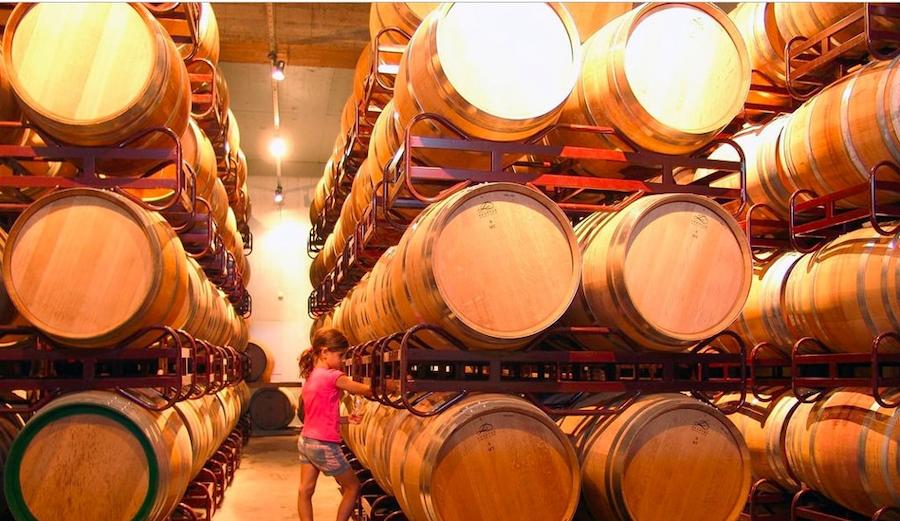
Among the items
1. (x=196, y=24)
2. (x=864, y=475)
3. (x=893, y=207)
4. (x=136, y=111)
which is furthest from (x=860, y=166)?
(x=196, y=24)

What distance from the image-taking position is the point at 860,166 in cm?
442

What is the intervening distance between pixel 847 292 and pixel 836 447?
82 cm

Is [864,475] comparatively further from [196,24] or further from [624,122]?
[196,24]

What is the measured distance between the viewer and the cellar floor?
7440mm

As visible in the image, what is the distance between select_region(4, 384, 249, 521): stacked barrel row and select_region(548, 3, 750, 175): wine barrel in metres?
2.84

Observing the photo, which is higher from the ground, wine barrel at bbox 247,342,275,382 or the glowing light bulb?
the glowing light bulb

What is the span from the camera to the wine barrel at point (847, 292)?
419 cm

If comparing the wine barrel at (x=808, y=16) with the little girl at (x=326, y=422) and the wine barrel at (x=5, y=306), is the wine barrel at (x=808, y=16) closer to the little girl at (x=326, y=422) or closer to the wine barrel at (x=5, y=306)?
the little girl at (x=326, y=422)

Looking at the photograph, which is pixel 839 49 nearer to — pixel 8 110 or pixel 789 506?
pixel 789 506

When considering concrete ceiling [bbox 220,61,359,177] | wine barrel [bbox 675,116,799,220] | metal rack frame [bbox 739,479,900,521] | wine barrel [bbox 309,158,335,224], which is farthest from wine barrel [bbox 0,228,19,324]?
→ concrete ceiling [bbox 220,61,359,177]

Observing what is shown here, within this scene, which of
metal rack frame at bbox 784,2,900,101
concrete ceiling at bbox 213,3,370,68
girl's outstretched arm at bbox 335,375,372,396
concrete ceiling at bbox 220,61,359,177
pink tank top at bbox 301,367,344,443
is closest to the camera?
metal rack frame at bbox 784,2,900,101

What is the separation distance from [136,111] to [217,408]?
155 inches

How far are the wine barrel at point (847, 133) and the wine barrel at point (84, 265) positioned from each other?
11.8 feet

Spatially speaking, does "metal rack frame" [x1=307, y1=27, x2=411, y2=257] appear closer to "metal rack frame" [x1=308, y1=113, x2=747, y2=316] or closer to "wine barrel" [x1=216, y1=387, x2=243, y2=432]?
"metal rack frame" [x1=308, y1=113, x2=747, y2=316]
